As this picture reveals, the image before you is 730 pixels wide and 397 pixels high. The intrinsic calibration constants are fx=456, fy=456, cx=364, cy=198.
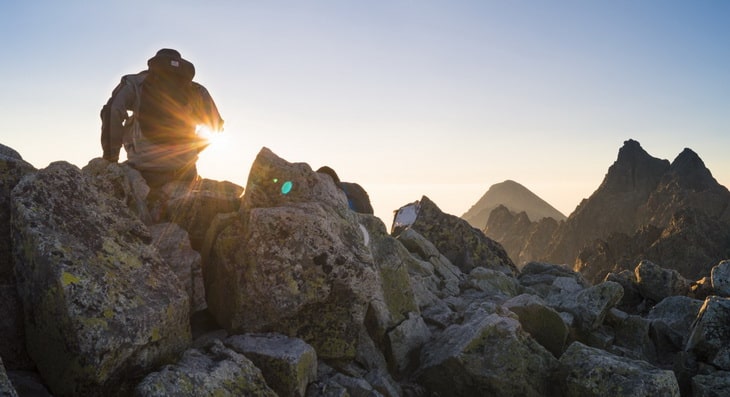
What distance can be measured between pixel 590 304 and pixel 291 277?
9555 millimetres

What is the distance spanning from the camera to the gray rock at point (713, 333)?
37.2ft

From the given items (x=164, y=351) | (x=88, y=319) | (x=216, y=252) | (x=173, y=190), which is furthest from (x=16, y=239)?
(x=173, y=190)

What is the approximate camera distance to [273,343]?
7465mm

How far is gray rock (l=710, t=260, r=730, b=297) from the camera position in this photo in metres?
16.2

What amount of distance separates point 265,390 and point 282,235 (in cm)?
264

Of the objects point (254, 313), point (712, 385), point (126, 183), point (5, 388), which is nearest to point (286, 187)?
point (254, 313)

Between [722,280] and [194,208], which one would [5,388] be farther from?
[722,280]

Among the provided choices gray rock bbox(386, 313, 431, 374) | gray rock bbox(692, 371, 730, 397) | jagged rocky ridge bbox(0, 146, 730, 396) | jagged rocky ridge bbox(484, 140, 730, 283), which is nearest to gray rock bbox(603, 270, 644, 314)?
jagged rocky ridge bbox(0, 146, 730, 396)

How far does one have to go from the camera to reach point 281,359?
696 cm

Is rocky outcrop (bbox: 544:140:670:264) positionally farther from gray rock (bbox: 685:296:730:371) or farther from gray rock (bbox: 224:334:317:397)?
gray rock (bbox: 224:334:317:397)

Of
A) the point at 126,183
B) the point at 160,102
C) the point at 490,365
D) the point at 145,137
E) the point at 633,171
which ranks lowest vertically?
the point at 490,365

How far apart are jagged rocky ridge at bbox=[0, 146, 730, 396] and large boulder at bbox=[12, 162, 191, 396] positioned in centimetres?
2

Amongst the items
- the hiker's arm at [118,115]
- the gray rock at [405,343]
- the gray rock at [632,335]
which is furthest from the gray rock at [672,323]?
the hiker's arm at [118,115]

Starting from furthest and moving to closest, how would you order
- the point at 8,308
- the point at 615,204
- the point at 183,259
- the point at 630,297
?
the point at 615,204, the point at 630,297, the point at 183,259, the point at 8,308
